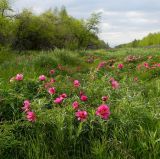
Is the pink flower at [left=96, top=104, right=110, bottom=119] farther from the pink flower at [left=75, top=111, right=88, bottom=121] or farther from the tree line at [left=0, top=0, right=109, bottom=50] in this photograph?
the tree line at [left=0, top=0, right=109, bottom=50]

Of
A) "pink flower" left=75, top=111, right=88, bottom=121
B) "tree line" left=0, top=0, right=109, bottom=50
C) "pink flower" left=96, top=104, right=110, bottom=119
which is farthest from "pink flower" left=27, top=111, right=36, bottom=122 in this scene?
"tree line" left=0, top=0, right=109, bottom=50

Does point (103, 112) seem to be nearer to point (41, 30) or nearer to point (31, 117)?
point (31, 117)

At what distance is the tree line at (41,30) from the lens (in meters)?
35.9

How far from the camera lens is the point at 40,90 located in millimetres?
6918

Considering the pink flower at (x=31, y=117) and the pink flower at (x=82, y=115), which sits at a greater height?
the pink flower at (x=82, y=115)

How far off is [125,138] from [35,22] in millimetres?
38683

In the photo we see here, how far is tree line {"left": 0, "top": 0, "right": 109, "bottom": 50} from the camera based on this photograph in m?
35.9

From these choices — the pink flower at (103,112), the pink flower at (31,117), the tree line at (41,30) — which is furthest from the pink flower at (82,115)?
the tree line at (41,30)

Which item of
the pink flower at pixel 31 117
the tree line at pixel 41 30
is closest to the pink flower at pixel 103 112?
the pink flower at pixel 31 117

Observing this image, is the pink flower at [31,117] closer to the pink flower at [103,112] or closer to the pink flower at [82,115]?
the pink flower at [82,115]

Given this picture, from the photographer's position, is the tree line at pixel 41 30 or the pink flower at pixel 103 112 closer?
the pink flower at pixel 103 112

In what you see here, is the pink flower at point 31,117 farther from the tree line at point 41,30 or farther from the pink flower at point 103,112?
the tree line at point 41,30

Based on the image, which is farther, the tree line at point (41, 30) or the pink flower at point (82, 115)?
the tree line at point (41, 30)

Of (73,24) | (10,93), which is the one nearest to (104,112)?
(10,93)
